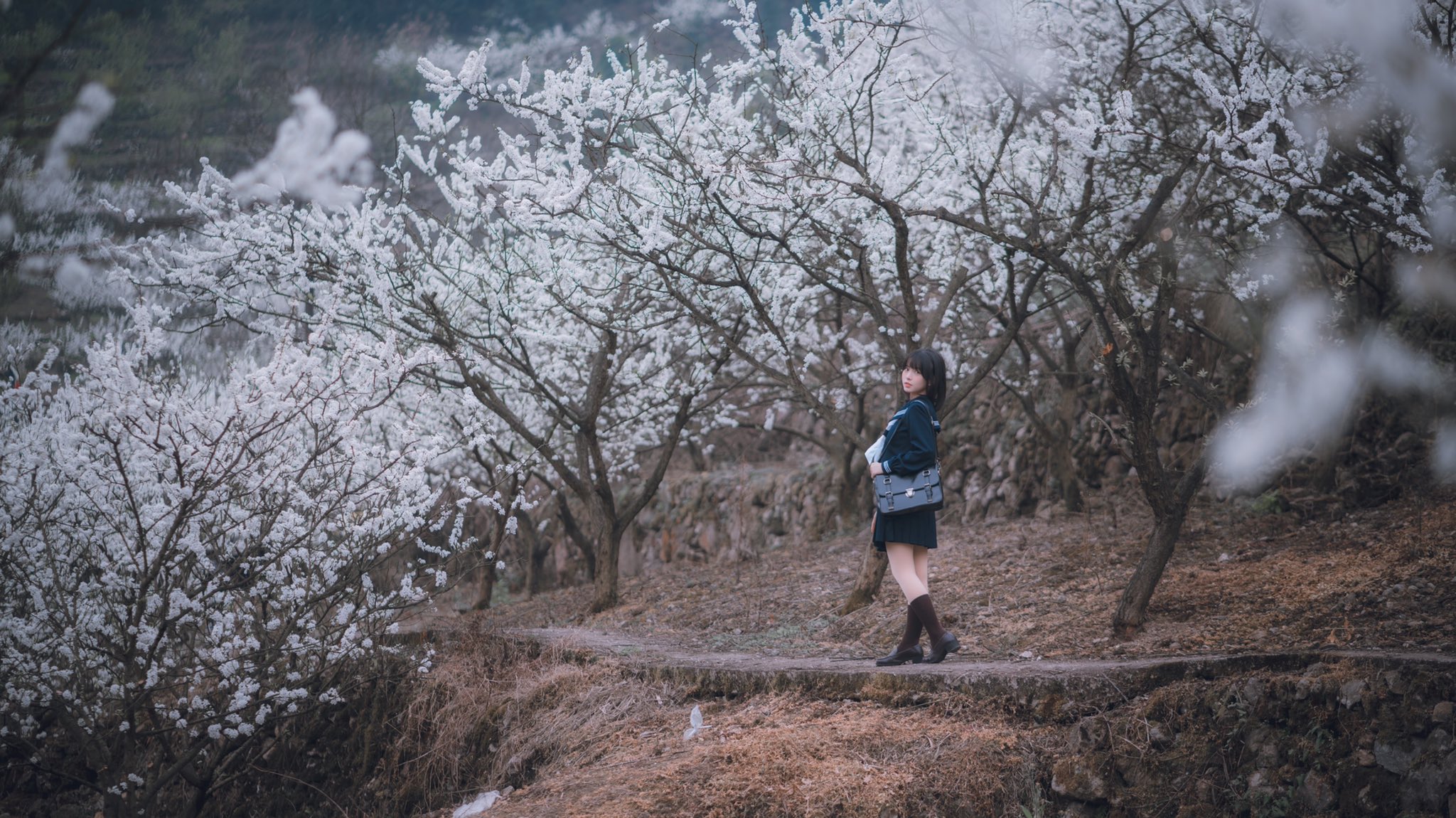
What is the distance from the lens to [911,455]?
14.7 ft

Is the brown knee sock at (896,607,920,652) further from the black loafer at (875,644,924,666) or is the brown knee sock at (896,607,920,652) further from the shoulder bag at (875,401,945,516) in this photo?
the shoulder bag at (875,401,945,516)

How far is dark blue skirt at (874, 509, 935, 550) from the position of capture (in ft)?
14.9

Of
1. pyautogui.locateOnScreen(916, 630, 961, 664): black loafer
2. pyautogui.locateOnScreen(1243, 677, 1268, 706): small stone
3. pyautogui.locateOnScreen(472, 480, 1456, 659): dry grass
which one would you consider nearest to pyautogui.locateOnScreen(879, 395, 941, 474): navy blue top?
pyautogui.locateOnScreen(916, 630, 961, 664): black loafer

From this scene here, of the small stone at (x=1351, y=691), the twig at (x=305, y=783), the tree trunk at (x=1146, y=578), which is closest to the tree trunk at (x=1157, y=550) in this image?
the tree trunk at (x=1146, y=578)

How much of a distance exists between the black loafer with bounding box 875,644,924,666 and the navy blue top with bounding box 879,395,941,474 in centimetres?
93

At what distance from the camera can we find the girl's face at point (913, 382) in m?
4.71

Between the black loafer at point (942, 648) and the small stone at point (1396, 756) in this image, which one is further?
the black loafer at point (942, 648)

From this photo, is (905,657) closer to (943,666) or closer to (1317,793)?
(943,666)

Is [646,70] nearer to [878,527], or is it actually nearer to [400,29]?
[878,527]

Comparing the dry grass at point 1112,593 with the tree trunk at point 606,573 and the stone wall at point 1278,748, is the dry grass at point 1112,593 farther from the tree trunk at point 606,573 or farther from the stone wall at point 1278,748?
the stone wall at point 1278,748

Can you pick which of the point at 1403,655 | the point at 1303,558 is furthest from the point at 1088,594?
the point at 1403,655

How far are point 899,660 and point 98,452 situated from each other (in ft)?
13.6

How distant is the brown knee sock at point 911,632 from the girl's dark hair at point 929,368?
1.07 meters

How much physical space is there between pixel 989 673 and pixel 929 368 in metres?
1.54
